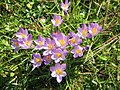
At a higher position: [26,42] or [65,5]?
[65,5]

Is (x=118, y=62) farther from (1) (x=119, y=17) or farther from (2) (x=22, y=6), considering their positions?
(2) (x=22, y=6)

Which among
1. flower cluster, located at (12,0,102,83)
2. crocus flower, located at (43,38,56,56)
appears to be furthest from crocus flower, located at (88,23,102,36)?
crocus flower, located at (43,38,56,56)

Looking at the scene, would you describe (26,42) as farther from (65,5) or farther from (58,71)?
(65,5)

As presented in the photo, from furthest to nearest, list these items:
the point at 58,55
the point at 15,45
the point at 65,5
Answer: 1. the point at 65,5
2. the point at 15,45
3. the point at 58,55

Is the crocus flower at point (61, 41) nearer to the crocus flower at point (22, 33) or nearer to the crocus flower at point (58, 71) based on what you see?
the crocus flower at point (58, 71)

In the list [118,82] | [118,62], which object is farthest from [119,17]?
[118,82]

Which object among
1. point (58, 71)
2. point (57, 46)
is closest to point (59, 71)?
point (58, 71)
